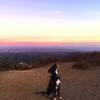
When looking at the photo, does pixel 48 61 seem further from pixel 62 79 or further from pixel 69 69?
pixel 62 79

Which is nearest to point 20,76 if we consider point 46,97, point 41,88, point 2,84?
point 2,84

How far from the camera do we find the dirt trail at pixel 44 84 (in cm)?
1800

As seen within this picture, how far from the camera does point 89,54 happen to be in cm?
3525

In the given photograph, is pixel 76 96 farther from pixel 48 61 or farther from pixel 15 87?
pixel 48 61

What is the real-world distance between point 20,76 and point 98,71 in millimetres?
6378

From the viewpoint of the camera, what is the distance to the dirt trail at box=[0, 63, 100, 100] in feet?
59.1

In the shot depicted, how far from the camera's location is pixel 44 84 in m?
21.7

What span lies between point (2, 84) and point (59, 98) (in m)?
6.54

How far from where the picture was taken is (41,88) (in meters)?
20.3

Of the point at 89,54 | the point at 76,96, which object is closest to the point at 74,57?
the point at 89,54

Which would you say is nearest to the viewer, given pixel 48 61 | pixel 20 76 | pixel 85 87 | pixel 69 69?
pixel 85 87

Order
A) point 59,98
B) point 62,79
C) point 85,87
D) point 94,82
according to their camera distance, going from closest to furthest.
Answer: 1. point 59,98
2. point 85,87
3. point 94,82
4. point 62,79

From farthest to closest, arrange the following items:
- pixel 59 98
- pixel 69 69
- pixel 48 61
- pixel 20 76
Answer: pixel 48 61, pixel 69 69, pixel 20 76, pixel 59 98

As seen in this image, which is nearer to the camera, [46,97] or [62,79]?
[46,97]
